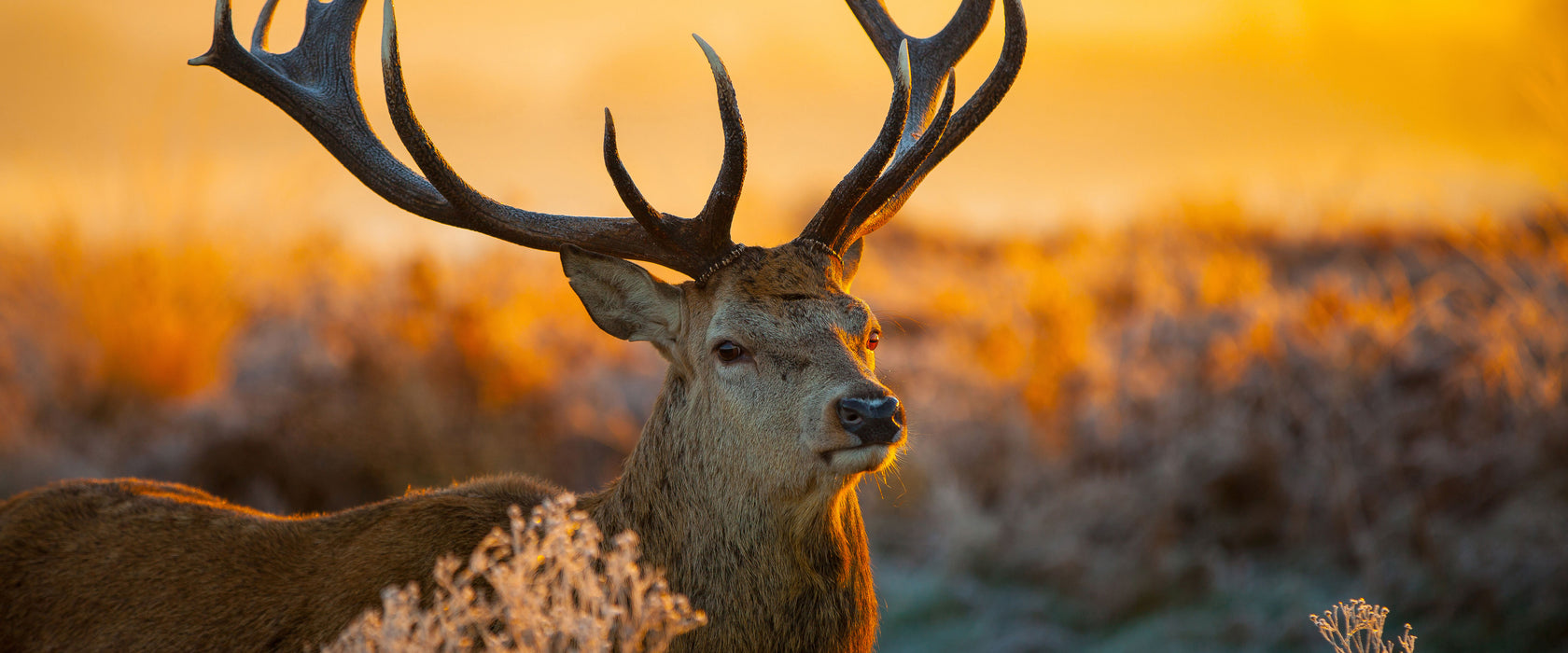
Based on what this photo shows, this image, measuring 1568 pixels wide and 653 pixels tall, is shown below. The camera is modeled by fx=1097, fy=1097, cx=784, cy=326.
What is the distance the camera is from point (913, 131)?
4227 millimetres

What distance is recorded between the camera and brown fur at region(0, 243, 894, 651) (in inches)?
125

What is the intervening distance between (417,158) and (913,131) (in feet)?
5.99

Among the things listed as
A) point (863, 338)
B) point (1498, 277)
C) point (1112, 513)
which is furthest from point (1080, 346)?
point (863, 338)

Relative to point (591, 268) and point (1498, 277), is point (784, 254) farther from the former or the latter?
point (1498, 277)

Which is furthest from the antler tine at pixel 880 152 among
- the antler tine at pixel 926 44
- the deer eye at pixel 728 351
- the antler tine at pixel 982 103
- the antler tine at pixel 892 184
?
the antler tine at pixel 926 44

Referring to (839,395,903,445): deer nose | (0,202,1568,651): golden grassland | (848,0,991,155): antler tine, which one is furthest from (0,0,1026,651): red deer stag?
(0,202,1568,651): golden grassland

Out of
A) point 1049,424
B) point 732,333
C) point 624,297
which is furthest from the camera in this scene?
point 1049,424

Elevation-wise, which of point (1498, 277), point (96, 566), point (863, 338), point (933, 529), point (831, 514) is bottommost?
point (96, 566)

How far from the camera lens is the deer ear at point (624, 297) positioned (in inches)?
138

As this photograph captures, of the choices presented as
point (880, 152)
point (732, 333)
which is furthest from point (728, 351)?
point (880, 152)

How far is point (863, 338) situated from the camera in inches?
139

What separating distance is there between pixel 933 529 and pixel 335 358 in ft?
14.8

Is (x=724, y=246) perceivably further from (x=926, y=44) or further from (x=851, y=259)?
(x=926, y=44)

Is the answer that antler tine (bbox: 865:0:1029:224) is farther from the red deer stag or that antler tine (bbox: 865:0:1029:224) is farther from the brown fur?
the brown fur
